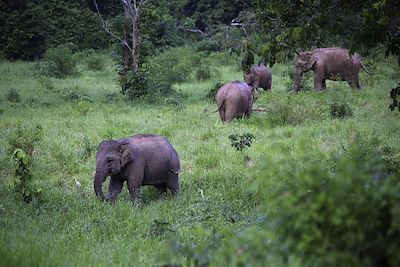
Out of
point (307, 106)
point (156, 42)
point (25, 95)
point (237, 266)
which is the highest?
point (237, 266)

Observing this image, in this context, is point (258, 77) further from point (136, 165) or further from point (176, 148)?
point (136, 165)

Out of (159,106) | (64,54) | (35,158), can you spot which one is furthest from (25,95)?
(35,158)

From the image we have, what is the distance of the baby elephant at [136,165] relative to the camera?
24.3 feet

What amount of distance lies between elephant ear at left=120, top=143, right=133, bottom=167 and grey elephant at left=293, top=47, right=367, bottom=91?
37.1ft

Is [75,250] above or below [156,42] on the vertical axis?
above

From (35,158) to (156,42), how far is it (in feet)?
74.5

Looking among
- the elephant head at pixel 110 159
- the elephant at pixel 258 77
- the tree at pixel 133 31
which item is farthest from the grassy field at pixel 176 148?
the elephant at pixel 258 77

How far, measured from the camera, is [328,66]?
18328 mm

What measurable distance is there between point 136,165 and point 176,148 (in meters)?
2.77

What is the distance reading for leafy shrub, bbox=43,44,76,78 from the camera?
23594mm

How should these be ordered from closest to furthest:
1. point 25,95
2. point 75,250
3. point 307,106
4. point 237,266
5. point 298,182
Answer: point 237,266 < point 298,182 < point 75,250 < point 307,106 < point 25,95

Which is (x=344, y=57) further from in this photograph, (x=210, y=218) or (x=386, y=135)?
(x=210, y=218)

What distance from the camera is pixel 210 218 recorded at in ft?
21.3

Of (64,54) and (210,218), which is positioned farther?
(64,54)
